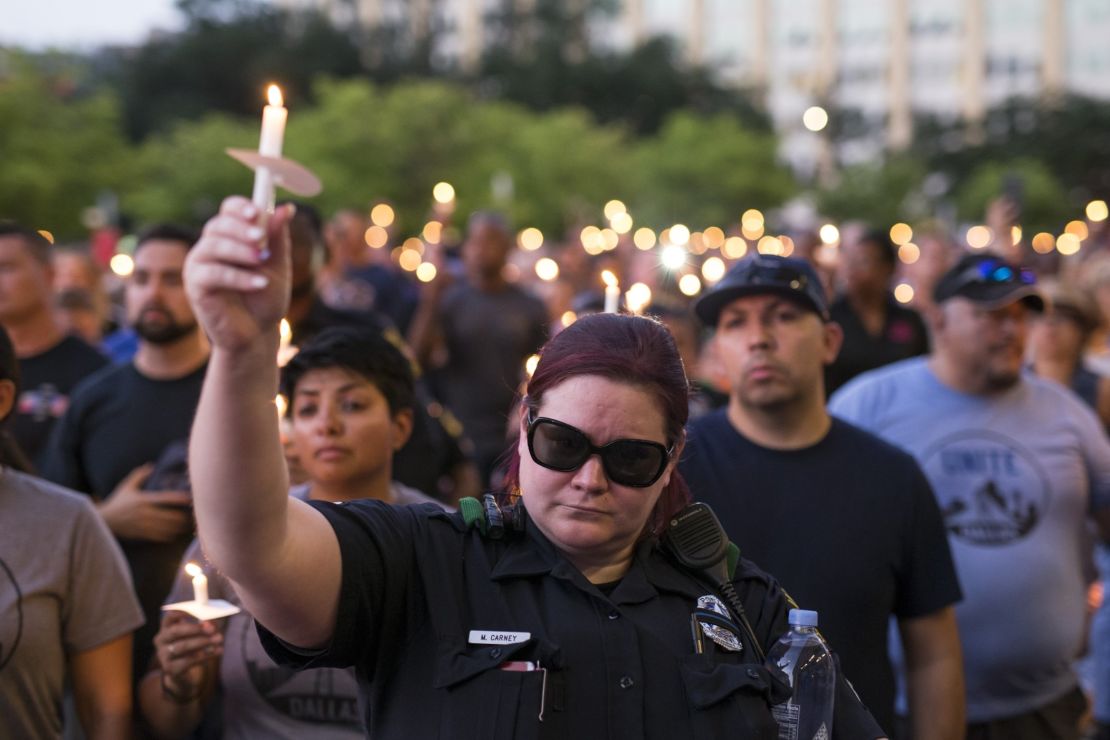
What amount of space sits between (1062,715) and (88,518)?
3271 millimetres

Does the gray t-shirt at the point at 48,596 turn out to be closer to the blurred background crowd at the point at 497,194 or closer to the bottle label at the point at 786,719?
the blurred background crowd at the point at 497,194

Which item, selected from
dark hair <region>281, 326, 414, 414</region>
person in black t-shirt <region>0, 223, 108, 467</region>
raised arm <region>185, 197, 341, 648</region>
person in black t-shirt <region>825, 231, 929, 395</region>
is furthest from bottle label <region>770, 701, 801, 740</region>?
person in black t-shirt <region>825, 231, 929, 395</region>

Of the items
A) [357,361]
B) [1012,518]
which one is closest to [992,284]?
[1012,518]

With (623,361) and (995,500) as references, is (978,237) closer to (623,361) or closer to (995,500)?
(995,500)

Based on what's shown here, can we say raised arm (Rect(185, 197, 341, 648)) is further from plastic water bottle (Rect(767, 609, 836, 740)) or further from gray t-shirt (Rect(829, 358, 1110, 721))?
gray t-shirt (Rect(829, 358, 1110, 721))

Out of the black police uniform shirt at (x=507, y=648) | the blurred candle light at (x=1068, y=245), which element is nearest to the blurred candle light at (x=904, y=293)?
the blurred candle light at (x=1068, y=245)

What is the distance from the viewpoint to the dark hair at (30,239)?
22.0 feet

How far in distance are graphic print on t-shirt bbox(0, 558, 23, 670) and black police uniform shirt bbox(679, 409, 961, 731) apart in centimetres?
175

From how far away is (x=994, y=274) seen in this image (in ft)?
18.2

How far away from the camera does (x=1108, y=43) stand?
9331 centimetres

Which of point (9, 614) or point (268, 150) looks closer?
point (268, 150)

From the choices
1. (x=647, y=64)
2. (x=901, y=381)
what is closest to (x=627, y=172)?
(x=647, y=64)

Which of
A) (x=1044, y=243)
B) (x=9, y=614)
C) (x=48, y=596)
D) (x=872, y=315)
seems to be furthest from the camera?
(x=1044, y=243)

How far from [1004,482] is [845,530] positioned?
4.28ft
